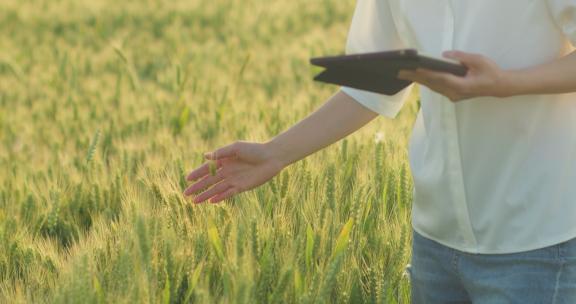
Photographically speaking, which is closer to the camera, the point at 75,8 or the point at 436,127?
the point at 436,127

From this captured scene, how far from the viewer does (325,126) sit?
176cm

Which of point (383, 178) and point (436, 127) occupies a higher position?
point (436, 127)

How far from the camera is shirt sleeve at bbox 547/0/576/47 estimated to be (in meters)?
1.41

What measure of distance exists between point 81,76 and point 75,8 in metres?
2.45

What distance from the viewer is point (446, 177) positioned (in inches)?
61.7

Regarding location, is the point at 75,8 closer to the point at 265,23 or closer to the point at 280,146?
the point at 265,23

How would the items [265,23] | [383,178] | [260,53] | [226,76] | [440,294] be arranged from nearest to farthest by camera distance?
[440,294], [383,178], [226,76], [260,53], [265,23]

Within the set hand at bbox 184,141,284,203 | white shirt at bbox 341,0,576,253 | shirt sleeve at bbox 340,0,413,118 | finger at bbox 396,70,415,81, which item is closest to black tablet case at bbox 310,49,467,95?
finger at bbox 396,70,415,81

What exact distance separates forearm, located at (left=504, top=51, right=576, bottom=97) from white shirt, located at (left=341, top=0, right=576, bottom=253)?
43mm

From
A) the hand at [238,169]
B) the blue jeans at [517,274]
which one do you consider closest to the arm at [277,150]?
the hand at [238,169]

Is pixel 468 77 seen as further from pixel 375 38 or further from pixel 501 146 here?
pixel 375 38

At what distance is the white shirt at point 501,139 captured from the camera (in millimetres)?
1477

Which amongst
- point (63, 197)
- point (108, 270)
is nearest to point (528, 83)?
point (108, 270)

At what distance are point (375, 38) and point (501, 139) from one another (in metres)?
0.33
